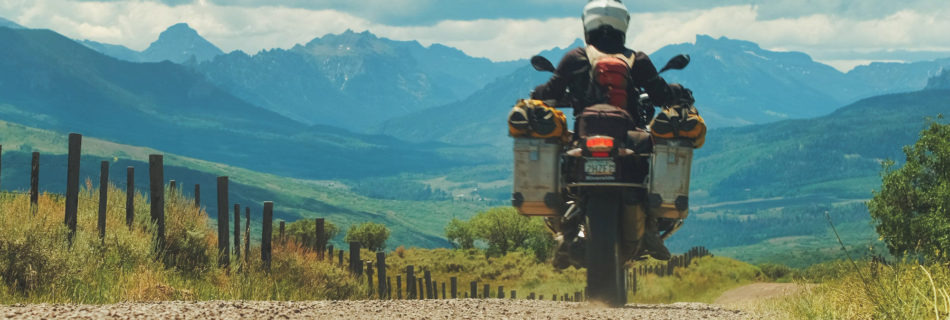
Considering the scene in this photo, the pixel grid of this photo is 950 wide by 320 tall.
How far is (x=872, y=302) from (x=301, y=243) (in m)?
13.2

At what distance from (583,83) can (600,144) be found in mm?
1664

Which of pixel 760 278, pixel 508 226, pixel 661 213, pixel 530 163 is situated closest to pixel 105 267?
pixel 530 163

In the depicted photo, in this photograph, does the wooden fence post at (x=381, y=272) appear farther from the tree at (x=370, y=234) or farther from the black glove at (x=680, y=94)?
the tree at (x=370, y=234)

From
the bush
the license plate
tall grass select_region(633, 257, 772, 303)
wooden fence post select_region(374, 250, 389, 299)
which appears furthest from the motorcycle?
the bush

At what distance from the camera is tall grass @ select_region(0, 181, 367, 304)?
39.3 ft

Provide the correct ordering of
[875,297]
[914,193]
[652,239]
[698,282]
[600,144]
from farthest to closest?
[914,193]
[698,282]
[652,239]
[600,144]
[875,297]

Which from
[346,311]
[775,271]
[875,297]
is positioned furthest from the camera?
[775,271]

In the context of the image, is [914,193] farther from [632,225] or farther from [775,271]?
[632,225]

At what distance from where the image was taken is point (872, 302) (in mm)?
9625

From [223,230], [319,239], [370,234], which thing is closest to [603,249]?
Result: [223,230]

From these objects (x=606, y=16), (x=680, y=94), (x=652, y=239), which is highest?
(x=606, y=16)

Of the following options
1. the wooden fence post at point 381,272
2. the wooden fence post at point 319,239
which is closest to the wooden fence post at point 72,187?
the wooden fence post at point 319,239

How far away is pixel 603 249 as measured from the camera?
12.5 metres

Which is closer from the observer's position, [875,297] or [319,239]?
[875,297]
